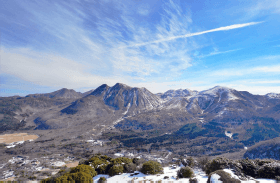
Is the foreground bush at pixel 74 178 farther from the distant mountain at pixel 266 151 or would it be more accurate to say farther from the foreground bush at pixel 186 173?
the distant mountain at pixel 266 151

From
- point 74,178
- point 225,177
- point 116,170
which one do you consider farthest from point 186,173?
point 74,178

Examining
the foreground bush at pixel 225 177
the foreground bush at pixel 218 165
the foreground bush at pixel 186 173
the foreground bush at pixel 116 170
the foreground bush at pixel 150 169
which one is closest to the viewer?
the foreground bush at pixel 225 177

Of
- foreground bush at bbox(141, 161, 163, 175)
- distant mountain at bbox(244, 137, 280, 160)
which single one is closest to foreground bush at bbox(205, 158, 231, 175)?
foreground bush at bbox(141, 161, 163, 175)

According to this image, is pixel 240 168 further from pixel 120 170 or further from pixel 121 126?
pixel 121 126

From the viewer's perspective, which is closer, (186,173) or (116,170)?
(186,173)

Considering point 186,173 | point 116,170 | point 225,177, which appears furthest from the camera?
point 116,170

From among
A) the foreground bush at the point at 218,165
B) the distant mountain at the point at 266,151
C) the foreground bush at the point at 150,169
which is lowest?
the distant mountain at the point at 266,151

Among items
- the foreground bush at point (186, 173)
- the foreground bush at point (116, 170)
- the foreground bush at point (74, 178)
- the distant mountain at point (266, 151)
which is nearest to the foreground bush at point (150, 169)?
the foreground bush at point (116, 170)

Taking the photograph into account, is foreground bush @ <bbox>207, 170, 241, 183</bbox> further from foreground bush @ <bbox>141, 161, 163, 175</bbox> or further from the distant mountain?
the distant mountain

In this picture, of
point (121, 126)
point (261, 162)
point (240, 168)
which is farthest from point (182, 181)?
point (121, 126)

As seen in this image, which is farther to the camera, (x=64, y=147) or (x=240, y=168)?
(x=64, y=147)

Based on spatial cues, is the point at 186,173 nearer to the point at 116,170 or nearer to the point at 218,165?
the point at 218,165
